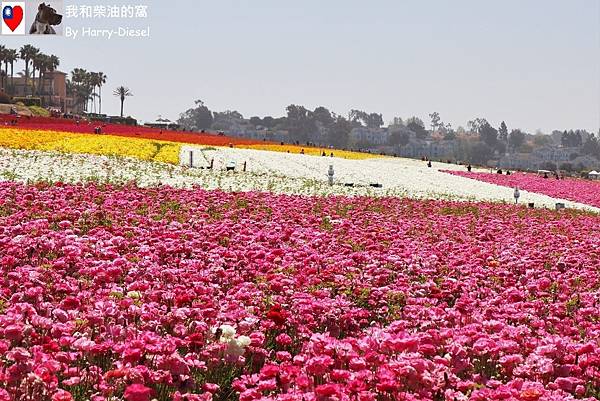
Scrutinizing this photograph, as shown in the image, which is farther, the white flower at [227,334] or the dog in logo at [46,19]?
the dog in logo at [46,19]

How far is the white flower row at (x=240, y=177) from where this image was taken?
27109 millimetres

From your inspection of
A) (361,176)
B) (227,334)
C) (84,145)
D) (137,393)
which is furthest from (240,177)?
(137,393)

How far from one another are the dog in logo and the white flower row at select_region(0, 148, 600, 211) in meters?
6.39

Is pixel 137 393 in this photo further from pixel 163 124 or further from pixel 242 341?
pixel 163 124

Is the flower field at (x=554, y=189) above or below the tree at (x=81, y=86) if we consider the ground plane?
below

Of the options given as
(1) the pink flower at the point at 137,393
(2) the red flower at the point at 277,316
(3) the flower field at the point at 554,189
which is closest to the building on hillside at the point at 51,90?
(3) the flower field at the point at 554,189

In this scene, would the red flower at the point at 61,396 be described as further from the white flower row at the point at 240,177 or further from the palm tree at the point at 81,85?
the palm tree at the point at 81,85

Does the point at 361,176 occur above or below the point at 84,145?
below

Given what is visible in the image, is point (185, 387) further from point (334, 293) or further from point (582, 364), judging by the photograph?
point (334, 293)

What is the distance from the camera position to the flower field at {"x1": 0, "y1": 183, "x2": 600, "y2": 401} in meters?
5.34

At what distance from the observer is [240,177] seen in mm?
32500

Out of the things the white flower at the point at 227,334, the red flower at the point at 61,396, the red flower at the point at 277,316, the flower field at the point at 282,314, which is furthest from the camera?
the red flower at the point at 277,316

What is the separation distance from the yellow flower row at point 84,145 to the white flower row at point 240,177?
2735mm

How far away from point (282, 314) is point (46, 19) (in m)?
34.0
